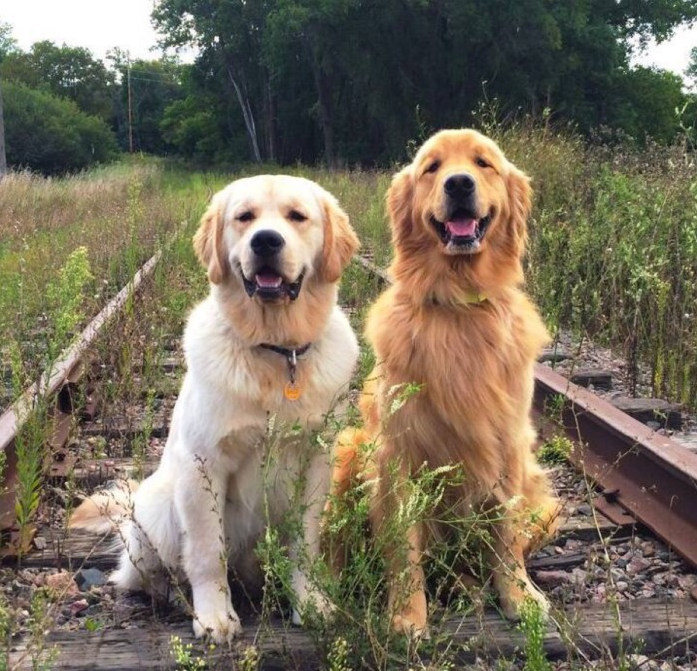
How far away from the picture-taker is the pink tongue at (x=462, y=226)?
3.19 metres

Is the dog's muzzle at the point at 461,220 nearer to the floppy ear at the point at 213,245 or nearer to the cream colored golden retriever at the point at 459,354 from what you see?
the cream colored golden retriever at the point at 459,354

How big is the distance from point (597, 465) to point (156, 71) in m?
93.7

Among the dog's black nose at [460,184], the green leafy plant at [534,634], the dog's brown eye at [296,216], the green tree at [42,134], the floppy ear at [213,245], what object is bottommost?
the green leafy plant at [534,634]

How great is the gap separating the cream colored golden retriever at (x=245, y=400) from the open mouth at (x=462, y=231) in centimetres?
36

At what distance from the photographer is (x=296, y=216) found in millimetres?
3123

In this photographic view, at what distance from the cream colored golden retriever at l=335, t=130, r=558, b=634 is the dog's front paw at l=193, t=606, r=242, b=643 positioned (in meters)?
0.52

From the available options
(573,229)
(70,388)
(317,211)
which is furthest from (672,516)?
(573,229)

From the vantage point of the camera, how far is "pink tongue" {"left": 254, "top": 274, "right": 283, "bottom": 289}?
9.84ft

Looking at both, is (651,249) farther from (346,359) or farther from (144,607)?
(144,607)

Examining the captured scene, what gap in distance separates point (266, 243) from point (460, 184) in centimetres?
76

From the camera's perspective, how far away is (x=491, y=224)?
3264 millimetres

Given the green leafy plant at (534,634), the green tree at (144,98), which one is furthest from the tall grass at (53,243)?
the green tree at (144,98)

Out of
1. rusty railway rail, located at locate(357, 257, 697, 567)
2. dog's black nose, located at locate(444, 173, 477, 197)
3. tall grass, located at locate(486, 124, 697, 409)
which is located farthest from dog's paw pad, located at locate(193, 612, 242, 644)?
tall grass, located at locate(486, 124, 697, 409)

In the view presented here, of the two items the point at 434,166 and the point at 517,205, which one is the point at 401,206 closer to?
the point at 434,166
